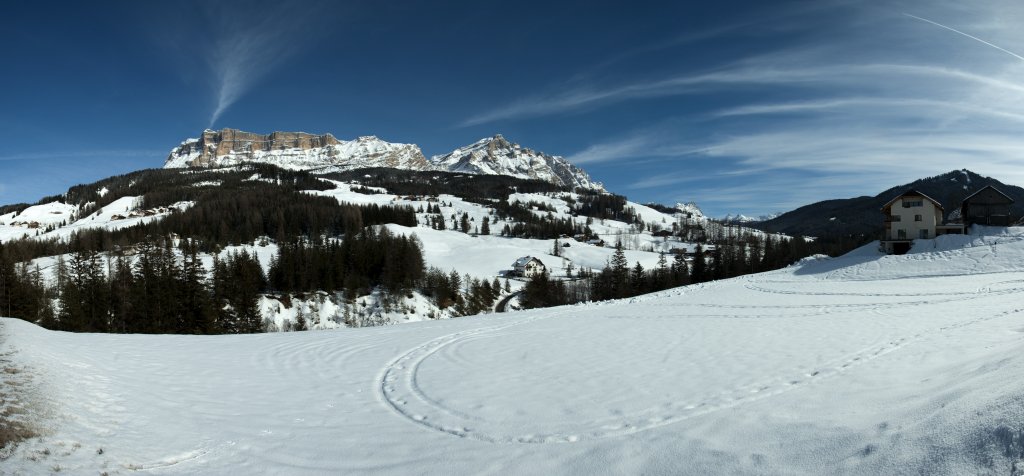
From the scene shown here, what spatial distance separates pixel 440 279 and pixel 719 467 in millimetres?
72677

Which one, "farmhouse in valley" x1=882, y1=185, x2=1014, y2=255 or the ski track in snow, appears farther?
"farmhouse in valley" x1=882, y1=185, x2=1014, y2=255

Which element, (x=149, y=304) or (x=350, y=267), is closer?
(x=149, y=304)

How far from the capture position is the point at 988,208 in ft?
163

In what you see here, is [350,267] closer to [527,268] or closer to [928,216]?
[527,268]

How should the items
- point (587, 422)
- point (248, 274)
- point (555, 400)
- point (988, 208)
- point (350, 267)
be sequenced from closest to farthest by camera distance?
point (587, 422) → point (555, 400) → point (988, 208) → point (248, 274) → point (350, 267)

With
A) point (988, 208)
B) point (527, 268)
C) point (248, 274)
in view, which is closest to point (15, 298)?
point (248, 274)

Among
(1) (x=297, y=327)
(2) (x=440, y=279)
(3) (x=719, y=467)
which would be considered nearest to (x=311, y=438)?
(3) (x=719, y=467)

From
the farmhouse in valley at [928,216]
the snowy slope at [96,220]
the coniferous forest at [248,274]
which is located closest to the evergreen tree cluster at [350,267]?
the coniferous forest at [248,274]

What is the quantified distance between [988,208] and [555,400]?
65.6 m

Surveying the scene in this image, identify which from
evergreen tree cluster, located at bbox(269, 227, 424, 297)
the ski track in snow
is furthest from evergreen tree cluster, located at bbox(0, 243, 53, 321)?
the ski track in snow

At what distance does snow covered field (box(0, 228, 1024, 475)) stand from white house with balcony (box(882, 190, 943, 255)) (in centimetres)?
3777

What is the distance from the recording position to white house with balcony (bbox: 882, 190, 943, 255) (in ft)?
160

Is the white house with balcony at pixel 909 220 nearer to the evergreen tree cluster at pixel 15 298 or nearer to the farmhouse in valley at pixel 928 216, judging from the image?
the farmhouse in valley at pixel 928 216

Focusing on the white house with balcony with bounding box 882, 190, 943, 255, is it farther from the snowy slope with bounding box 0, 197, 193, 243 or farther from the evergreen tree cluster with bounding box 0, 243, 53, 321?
the snowy slope with bounding box 0, 197, 193, 243
